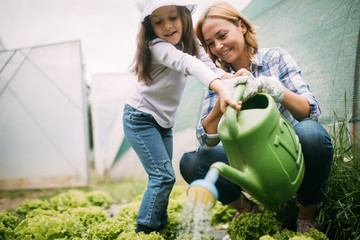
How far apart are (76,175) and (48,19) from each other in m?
3.38

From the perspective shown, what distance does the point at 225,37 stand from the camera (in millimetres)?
1541

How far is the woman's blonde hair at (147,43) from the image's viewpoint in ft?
5.09

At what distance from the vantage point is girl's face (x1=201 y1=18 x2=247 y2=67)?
1.53m

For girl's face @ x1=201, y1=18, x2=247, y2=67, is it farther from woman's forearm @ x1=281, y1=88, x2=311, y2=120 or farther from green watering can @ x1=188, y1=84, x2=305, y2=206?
green watering can @ x1=188, y1=84, x2=305, y2=206

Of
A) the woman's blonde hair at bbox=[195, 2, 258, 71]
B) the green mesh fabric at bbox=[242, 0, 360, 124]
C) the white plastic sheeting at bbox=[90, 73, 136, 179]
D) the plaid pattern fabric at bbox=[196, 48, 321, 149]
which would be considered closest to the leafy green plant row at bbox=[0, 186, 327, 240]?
the plaid pattern fabric at bbox=[196, 48, 321, 149]

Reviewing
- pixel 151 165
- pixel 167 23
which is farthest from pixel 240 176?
pixel 167 23

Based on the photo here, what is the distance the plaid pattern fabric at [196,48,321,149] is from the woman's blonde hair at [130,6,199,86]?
32 cm

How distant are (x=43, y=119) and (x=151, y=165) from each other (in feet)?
11.9

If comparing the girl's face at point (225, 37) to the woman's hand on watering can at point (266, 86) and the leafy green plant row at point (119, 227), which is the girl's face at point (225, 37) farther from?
the leafy green plant row at point (119, 227)

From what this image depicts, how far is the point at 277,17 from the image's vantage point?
7.76 ft

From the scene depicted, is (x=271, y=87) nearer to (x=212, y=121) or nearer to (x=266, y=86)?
(x=266, y=86)

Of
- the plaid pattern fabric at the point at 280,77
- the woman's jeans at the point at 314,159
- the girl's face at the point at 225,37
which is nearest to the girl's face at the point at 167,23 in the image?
the girl's face at the point at 225,37

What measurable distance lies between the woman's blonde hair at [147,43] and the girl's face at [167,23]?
60 mm

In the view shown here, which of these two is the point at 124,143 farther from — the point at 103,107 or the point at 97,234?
the point at 97,234
